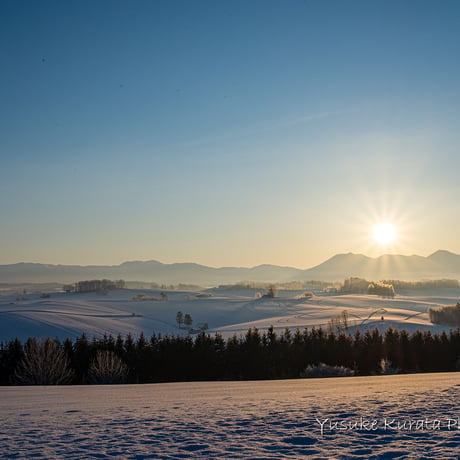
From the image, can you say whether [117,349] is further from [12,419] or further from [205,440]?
[205,440]

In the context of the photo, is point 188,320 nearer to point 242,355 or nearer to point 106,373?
point 242,355

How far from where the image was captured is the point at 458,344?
2864 inches

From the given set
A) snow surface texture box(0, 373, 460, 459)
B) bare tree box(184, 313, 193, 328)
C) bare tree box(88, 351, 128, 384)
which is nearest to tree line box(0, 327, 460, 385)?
bare tree box(88, 351, 128, 384)

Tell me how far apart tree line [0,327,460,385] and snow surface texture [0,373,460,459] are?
4350cm

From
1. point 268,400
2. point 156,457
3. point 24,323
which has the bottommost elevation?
point 24,323

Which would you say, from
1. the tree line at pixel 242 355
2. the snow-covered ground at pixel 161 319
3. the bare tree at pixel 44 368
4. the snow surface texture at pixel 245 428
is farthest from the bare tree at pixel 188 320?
the snow surface texture at pixel 245 428

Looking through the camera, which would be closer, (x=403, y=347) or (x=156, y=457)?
(x=156, y=457)

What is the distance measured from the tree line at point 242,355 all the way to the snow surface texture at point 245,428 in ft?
143

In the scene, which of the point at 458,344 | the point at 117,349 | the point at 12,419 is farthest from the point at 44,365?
the point at 458,344

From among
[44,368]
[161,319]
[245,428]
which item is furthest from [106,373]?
[161,319]

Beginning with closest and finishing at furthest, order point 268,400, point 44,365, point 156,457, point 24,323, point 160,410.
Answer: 1. point 156,457
2. point 160,410
3. point 268,400
4. point 44,365
5. point 24,323

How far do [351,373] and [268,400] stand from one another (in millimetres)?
36670

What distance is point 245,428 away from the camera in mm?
11109

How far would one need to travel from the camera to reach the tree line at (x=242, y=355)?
59844mm
